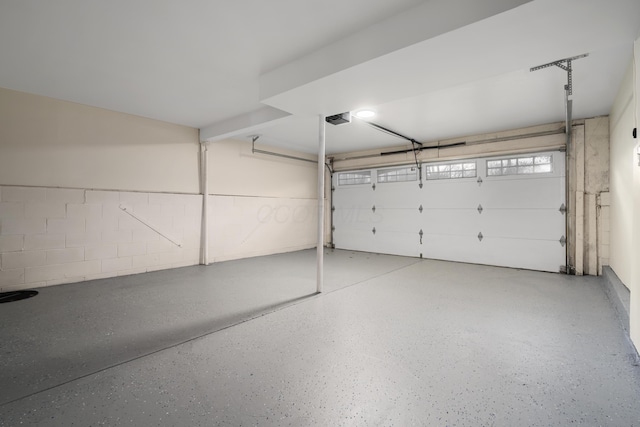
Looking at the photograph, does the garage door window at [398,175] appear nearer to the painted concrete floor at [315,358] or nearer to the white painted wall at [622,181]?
the white painted wall at [622,181]

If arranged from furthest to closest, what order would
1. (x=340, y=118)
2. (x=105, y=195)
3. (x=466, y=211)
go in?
1. (x=466, y=211)
2. (x=105, y=195)
3. (x=340, y=118)

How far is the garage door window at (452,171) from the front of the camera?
5430mm

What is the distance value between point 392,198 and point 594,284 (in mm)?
3651

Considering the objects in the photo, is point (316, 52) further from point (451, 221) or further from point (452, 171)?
point (451, 221)

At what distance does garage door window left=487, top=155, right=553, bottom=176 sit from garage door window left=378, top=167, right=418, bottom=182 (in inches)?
58.6

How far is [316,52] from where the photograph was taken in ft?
8.23

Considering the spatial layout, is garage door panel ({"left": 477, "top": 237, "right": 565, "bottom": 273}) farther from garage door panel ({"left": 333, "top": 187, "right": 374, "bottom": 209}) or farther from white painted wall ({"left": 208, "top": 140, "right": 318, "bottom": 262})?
white painted wall ({"left": 208, "top": 140, "right": 318, "bottom": 262})

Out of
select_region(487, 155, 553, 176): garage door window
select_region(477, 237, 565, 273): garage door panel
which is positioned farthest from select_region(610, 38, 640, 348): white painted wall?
select_region(487, 155, 553, 176): garage door window

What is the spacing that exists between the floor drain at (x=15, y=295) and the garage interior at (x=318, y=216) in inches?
3.6

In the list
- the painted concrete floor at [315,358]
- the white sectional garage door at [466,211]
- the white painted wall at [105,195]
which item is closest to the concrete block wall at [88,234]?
the white painted wall at [105,195]

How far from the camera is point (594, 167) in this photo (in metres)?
4.23

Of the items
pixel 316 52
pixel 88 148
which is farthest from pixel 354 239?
pixel 88 148

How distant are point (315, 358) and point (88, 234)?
396 cm

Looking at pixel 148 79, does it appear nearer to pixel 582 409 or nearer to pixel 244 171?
pixel 244 171
